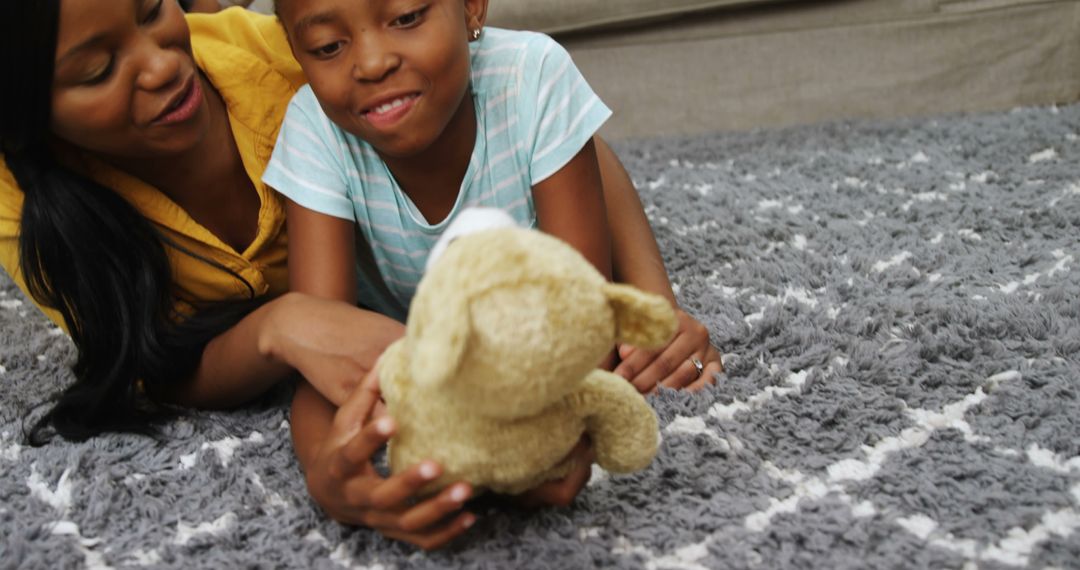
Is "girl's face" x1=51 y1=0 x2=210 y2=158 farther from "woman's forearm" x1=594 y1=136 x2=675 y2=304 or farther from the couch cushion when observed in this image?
the couch cushion

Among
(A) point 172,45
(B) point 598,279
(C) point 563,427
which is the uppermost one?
(A) point 172,45

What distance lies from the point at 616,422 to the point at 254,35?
0.79m

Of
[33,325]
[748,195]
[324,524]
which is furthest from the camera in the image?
[748,195]

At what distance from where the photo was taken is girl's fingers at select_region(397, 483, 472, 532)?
73 cm

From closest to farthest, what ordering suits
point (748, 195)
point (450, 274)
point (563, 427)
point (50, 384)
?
point (450, 274)
point (563, 427)
point (50, 384)
point (748, 195)

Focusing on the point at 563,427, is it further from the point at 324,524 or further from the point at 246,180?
the point at 246,180

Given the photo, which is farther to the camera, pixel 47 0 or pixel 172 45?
pixel 172 45

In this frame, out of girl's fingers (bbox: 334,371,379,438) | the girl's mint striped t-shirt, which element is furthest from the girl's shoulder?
girl's fingers (bbox: 334,371,379,438)

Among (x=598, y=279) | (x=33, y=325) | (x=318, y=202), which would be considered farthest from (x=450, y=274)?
(x=33, y=325)

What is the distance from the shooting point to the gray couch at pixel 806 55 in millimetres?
2021

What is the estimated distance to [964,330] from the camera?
1.09 m

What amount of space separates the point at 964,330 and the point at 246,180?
828 millimetres

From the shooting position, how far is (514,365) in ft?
2.08

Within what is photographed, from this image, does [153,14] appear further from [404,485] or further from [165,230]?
[404,485]
